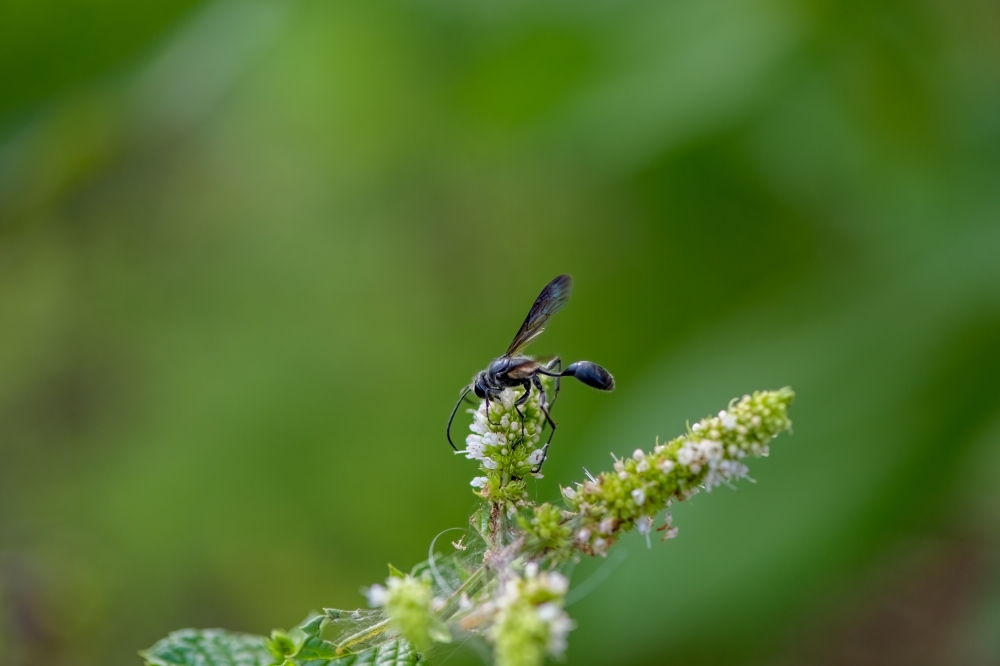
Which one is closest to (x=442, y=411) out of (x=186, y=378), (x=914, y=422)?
(x=186, y=378)

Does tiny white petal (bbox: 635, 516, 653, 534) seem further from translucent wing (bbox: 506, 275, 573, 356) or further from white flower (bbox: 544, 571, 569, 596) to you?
translucent wing (bbox: 506, 275, 573, 356)

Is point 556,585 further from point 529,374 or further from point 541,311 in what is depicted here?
point 541,311

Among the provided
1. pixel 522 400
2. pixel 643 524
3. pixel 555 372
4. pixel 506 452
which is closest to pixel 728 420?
pixel 643 524

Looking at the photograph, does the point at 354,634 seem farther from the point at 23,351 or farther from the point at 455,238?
the point at 23,351

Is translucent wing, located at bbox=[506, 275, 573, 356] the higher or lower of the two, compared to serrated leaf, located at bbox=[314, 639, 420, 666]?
higher

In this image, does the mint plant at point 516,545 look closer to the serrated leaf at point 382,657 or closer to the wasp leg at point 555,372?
the serrated leaf at point 382,657

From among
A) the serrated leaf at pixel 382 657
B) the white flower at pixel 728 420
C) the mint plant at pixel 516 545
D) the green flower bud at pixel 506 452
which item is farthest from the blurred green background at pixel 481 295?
the white flower at pixel 728 420

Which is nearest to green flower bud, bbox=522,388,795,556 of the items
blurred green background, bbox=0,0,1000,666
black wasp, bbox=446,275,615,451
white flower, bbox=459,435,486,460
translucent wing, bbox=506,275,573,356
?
white flower, bbox=459,435,486,460
